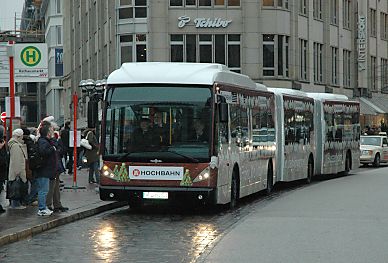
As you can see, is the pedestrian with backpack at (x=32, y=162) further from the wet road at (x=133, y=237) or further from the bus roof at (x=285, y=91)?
the bus roof at (x=285, y=91)

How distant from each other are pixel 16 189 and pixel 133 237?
3.82 m

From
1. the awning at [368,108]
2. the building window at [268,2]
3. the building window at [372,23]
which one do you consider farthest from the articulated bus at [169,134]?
the building window at [372,23]

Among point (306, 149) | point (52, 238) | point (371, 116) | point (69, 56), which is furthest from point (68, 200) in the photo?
point (69, 56)

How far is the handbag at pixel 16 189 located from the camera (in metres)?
16.7

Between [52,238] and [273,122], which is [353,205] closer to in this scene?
[273,122]

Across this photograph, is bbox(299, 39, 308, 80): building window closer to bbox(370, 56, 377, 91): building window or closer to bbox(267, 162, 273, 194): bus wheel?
bbox(370, 56, 377, 91): building window

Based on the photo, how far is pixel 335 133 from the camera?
31562 millimetres

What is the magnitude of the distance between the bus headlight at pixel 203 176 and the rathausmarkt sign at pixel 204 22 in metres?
33.4

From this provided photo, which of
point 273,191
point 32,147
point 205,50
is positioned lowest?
point 273,191

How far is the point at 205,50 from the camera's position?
164ft

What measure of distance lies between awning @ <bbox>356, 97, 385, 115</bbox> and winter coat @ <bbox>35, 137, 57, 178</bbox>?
48.7m

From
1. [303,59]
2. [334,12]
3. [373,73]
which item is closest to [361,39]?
[334,12]

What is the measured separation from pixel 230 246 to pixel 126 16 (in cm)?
3943

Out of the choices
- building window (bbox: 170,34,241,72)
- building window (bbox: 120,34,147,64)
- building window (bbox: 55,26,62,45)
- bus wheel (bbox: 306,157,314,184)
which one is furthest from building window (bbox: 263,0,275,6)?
building window (bbox: 55,26,62,45)
